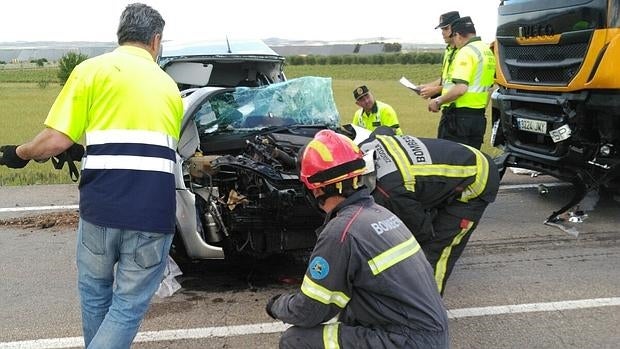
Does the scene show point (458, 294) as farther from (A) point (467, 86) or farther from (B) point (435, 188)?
(A) point (467, 86)

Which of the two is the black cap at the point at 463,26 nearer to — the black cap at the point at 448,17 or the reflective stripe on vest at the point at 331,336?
the black cap at the point at 448,17

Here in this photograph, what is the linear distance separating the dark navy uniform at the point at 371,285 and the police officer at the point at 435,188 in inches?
35.6

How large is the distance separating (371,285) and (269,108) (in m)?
3.00

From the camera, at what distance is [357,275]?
2.32 m

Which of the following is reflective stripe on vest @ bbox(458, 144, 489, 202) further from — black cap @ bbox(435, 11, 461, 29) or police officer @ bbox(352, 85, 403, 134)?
police officer @ bbox(352, 85, 403, 134)

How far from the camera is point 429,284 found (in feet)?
7.84

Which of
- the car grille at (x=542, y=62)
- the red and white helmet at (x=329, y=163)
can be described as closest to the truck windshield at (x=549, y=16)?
the car grille at (x=542, y=62)

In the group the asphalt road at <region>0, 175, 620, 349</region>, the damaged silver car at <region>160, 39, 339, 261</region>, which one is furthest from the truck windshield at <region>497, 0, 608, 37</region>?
the damaged silver car at <region>160, 39, 339, 261</region>

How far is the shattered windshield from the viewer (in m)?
5.04

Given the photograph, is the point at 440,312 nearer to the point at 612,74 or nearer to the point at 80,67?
the point at 80,67

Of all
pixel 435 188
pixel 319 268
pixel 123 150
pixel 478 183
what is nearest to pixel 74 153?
pixel 123 150

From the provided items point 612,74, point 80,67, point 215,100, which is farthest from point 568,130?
point 80,67

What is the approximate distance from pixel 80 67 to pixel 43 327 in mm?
1933

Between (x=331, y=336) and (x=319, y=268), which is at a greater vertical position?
(x=319, y=268)
